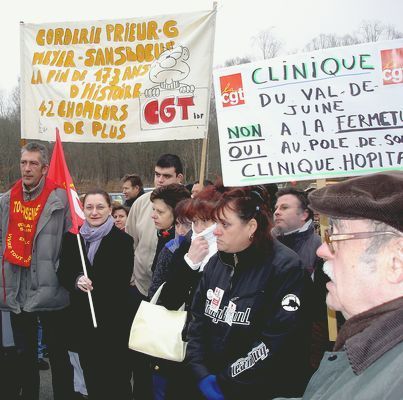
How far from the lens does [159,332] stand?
3133mm

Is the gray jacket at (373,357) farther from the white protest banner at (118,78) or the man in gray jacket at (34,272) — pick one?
the white protest banner at (118,78)

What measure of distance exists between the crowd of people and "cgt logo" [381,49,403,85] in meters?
0.97

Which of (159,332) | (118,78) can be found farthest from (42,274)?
(118,78)

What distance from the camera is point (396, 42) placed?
288 centimetres

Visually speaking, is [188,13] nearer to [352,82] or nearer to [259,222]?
[352,82]

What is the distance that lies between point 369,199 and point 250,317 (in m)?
1.39

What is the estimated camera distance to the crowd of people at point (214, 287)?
145 centimetres

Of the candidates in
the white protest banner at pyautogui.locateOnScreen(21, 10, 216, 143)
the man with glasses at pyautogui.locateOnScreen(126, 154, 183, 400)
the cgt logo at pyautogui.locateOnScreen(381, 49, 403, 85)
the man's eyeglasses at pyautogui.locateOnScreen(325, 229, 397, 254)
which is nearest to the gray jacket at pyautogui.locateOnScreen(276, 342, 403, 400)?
the man's eyeglasses at pyautogui.locateOnScreen(325, 229, 397, 254)

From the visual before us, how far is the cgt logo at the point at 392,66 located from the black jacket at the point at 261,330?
116 cm

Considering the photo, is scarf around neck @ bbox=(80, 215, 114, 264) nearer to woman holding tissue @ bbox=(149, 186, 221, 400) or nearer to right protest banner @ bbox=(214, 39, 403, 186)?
woman holding tissue @ bbox=(149, 186, 221, 400)

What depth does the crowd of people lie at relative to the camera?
56.9 inches

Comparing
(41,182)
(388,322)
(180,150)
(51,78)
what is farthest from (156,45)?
(180,150)

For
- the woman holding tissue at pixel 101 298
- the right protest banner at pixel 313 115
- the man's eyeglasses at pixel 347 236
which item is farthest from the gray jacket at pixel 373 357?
the woman holding tissue at pixel 101 298

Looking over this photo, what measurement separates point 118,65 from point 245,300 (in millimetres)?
3129
